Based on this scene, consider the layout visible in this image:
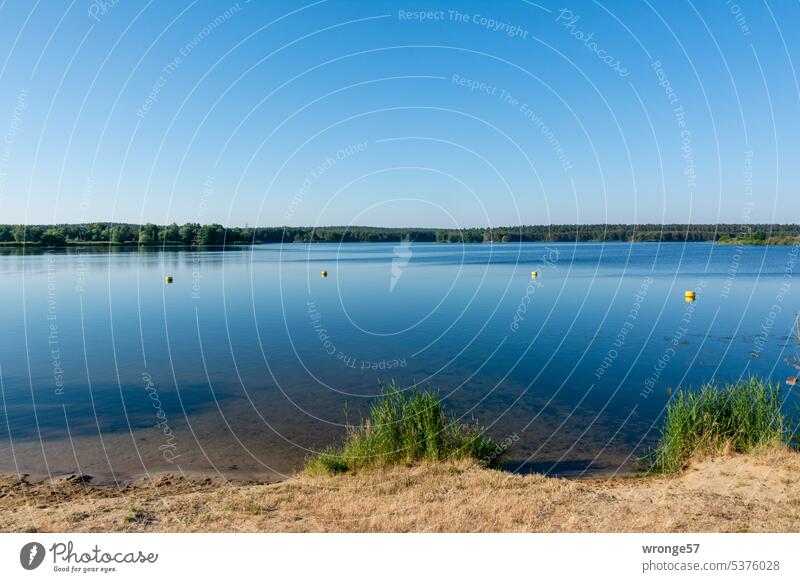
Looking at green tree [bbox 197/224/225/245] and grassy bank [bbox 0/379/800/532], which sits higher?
green tree [bbox 197/224/225/245]

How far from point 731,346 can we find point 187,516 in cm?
2325

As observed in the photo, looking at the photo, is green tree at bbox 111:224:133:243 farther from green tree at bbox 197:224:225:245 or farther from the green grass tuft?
the green grass tuft

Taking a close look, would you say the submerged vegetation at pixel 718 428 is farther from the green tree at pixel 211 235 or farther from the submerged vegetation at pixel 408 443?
the green tree at pixel 211 235

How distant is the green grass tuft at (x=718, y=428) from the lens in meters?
11.4

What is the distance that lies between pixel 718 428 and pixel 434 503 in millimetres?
7056

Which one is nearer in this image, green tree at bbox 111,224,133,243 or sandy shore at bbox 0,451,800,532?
sandy shore at bbox 0,451,800,532

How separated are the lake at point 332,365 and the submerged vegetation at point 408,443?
3.84ft

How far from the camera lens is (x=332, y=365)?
21.3 m

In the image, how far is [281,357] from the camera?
74.1 feet

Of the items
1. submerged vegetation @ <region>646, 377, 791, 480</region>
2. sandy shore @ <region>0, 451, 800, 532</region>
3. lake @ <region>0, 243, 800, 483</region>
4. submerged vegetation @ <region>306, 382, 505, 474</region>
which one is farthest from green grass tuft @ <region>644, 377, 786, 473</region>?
submerged vegetation @ <region>306, 382, 505, 474</region>

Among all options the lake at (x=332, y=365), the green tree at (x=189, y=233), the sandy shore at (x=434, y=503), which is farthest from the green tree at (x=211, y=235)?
the sandy shore at (x=434, y=503)

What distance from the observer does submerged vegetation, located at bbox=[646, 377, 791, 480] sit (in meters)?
11.3
